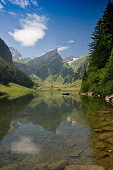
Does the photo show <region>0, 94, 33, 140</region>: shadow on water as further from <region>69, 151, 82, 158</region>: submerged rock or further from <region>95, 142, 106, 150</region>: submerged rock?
<region>95, 142, 106, 150</region>: submerged rock

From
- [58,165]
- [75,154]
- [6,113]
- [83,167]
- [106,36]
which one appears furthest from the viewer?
[106,36]

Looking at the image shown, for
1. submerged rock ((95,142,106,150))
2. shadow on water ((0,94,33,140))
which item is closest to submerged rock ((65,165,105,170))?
submerged rock ((95,142,106,150))

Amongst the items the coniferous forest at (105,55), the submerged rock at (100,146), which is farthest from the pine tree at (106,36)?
the submerged rock at (100,146)

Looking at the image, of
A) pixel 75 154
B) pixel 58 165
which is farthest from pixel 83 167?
pixel 75 154

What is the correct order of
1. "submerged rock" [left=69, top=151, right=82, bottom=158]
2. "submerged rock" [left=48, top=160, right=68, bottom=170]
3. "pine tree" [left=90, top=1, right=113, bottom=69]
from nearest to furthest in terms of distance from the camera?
"submerged rock" [left=48, top=160, right=68, bottom=170]
"submerged rock" [left=69, top=151, right=82, bottom=158]
"pine tree" [left=90, top=1, right=113, bottom=69]

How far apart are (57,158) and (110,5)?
149ft

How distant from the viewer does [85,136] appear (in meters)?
9.24

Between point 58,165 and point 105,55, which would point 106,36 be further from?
point 58,165

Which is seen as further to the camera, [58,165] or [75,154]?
[75,154]

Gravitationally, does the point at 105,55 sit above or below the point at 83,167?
above

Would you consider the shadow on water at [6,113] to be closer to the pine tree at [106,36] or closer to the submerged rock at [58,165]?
the submerged rock at [58,165]

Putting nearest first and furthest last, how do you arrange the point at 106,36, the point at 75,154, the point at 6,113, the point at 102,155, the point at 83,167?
the point at 83,167 < the point at 102,155 < the point at 75,154 < the point at 6,113 < the point at 106,36

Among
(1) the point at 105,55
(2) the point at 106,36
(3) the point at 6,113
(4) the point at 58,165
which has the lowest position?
(3) the point at 6,113

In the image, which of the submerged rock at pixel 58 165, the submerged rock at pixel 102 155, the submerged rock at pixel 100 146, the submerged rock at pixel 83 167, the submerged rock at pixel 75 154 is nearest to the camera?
the submerged rock at pixel 83 167
